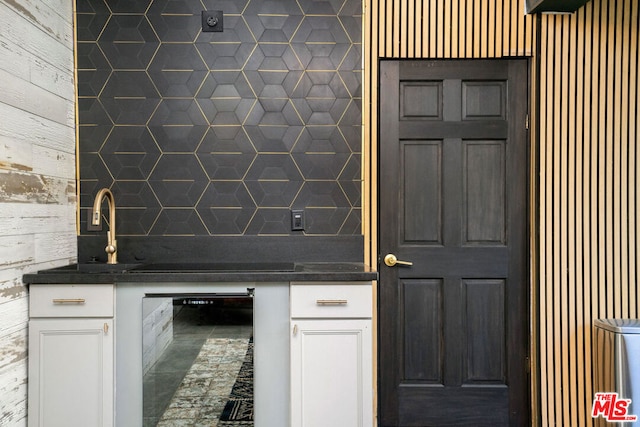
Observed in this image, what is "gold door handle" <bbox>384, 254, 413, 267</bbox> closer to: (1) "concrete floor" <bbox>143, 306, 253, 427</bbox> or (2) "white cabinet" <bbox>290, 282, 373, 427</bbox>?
(2) "white cabinet" <bbox>290, 282, 373, 427</bbox>

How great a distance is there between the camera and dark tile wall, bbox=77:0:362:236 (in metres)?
2.36

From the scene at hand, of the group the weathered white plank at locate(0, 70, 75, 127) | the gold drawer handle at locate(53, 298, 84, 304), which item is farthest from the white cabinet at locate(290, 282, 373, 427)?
the weathered white plank at locate(0, 70, 75, 127)

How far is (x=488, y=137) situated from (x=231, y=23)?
1730 millimetres

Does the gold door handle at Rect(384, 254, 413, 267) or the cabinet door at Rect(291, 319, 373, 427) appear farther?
the gold door handle at Rect(384, 254, 413, 267)

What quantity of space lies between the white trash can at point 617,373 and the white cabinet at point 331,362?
1.33 meters

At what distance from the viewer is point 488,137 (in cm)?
238

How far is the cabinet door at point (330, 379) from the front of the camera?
186 centimetres

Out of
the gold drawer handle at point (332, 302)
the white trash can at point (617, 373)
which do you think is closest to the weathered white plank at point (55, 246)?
the gold drawer handle at point (332, 302)

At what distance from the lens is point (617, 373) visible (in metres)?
2.04

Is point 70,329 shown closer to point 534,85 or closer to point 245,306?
point 245,306

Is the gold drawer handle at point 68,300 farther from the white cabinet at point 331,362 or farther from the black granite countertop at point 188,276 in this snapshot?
the white cabinet at point 331,362

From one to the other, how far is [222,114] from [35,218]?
3.75 ft

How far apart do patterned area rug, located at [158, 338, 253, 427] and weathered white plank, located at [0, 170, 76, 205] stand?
117 cm

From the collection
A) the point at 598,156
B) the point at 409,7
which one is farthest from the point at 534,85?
the point at 409,7
